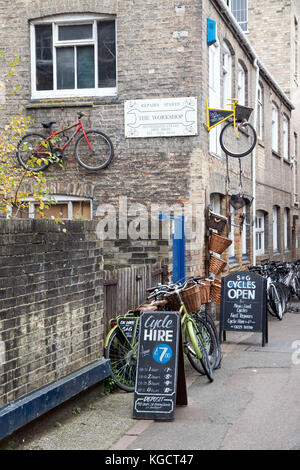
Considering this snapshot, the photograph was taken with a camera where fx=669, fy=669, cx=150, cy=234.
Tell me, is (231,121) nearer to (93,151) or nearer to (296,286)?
(93,151)

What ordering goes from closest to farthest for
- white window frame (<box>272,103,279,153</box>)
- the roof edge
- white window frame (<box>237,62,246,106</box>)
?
the roof edge → white window frame (<box>237,62,246,106</box>) → white window frame (<box>272,103,279,153</box>)

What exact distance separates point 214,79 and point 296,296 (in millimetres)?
7483

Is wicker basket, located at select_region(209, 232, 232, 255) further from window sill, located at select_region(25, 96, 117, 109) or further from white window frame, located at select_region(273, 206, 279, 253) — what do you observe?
white window frame, located at select_region(273, 206, 279, 253)

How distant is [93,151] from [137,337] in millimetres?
5773

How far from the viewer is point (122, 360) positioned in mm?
8039

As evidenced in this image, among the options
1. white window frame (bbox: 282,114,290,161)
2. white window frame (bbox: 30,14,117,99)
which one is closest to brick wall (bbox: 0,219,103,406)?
white window frame (bbox: 30,14,117,99)

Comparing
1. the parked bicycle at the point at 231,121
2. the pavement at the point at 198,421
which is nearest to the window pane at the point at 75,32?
the parked bicycle at the point at 231,121

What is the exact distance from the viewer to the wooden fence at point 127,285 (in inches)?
332

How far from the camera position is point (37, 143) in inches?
504

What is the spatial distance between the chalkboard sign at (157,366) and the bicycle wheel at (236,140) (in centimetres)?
701

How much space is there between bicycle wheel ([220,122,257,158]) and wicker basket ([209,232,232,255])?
5.98 feet

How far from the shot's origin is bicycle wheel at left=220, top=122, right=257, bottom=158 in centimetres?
1360

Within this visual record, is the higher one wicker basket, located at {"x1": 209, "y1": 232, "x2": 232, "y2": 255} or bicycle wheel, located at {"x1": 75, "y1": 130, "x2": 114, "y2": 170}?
bicycle wheel, located at {"x1": 75, "y1": 130, "x2": 114, "y2": 170}

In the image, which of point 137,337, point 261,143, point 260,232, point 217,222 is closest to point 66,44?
point 217,222
